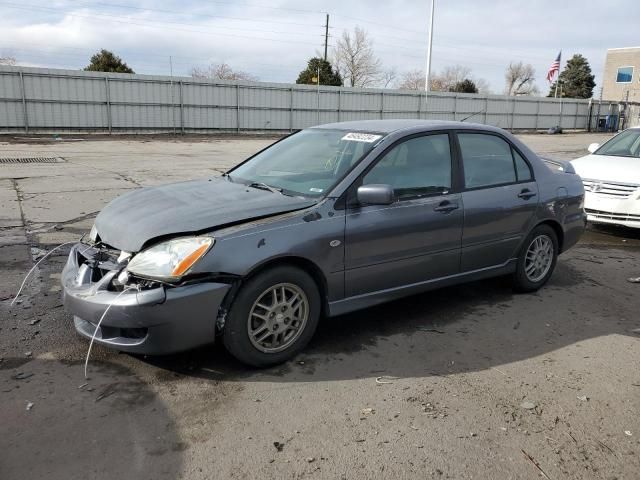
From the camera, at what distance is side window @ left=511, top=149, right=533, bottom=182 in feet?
16.7

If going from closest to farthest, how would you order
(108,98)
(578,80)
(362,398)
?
(362,398), (108,98), (578,80)

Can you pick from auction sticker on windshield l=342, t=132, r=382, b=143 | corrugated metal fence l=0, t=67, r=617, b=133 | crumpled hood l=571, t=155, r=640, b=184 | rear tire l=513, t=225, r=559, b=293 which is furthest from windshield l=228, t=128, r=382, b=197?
corrugated metal fence l=0, t=67, r=617, b=133

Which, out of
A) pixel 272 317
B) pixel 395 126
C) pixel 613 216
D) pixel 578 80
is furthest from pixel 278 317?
pixel 578 80

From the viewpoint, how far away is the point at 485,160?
15.9 ft

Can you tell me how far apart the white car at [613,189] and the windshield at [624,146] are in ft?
0.17

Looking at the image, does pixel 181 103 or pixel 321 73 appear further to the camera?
pixel 321 73

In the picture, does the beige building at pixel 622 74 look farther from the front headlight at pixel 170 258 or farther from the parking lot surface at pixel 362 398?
the front headlight at pixel 170 258

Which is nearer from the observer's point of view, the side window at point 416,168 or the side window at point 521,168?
the side window at point 416,168

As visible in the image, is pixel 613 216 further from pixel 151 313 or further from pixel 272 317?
pixel 151 313

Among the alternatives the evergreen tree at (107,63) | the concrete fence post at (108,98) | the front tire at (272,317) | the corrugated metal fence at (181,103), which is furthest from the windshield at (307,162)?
the evergreen tree at (107,63)

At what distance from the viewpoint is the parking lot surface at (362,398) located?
8.87 ft

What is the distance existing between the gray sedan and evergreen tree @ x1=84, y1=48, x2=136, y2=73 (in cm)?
3474

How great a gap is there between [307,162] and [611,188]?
534cm

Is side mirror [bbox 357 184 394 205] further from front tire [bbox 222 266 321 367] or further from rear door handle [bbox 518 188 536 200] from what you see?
rear door handle [bbox 518 188 536 200]
